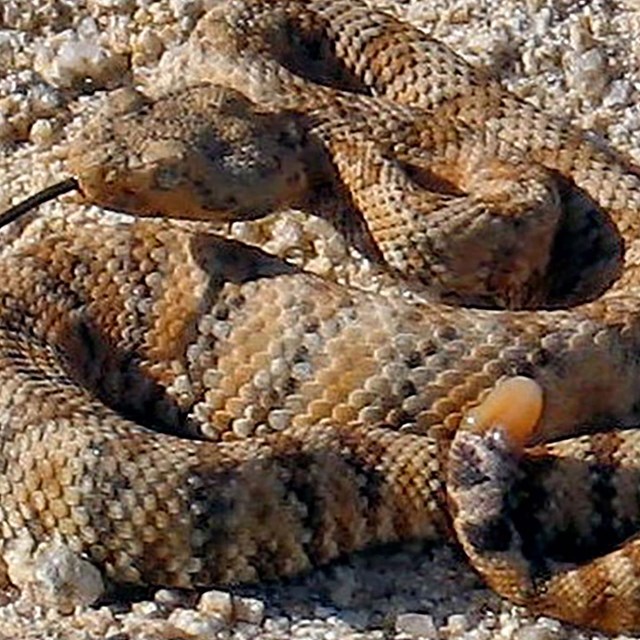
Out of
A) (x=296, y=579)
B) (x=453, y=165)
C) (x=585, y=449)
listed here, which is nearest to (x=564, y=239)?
(x=453, y=165)

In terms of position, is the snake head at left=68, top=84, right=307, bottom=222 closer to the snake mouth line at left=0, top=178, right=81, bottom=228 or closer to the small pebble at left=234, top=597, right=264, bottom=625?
the snake mouth line at left=0, top=178, right=81, bottom=228

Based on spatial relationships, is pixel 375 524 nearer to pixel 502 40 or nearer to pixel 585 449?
pixel 585 449

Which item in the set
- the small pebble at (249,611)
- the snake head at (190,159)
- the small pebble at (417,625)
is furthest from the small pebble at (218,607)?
the snake head at (190,159)

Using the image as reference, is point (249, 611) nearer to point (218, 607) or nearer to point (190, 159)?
point (218, 607)

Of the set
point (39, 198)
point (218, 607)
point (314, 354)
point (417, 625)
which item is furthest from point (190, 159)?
point (417, 625)

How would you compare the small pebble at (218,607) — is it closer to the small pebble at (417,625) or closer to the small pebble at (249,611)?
the small pebble at (249,611)
